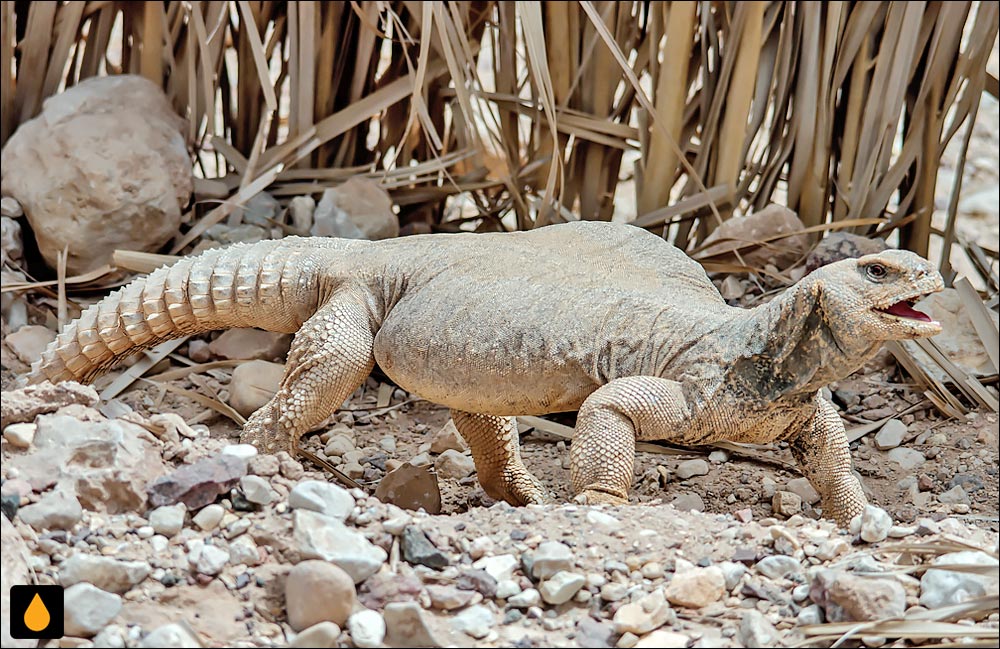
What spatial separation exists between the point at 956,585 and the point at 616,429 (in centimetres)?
117

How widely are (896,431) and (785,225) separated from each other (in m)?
1.12

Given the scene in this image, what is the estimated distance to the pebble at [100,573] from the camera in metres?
2.72

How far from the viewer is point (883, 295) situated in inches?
140

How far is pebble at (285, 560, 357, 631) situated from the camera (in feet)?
8.74

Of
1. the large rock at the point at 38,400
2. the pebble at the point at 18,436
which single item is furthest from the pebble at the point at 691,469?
the pebble at the point at 18,436

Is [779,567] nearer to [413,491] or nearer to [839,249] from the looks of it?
[413,491]

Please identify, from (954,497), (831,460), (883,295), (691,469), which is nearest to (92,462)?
(883,295)

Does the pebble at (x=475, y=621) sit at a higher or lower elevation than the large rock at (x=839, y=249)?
higher

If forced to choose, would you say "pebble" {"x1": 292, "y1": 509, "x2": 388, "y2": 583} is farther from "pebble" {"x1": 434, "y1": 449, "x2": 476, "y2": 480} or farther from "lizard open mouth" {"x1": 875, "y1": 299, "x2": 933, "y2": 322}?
"pebble" {"x1": 434, "y1": 449, "x2": 476, "y2": 480}

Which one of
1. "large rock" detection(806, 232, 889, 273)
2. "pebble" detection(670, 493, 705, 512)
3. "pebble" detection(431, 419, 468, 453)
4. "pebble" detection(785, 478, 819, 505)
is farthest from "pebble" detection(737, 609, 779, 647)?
"large rock" detection(806, 232, 889, 273)

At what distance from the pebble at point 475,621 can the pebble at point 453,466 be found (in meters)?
2.41

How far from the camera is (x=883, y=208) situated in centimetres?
615

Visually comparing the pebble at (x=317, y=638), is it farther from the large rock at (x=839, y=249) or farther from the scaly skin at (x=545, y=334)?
the large rock at (x=839, y=249)

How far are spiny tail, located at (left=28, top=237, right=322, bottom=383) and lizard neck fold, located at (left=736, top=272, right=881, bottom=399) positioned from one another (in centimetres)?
157
